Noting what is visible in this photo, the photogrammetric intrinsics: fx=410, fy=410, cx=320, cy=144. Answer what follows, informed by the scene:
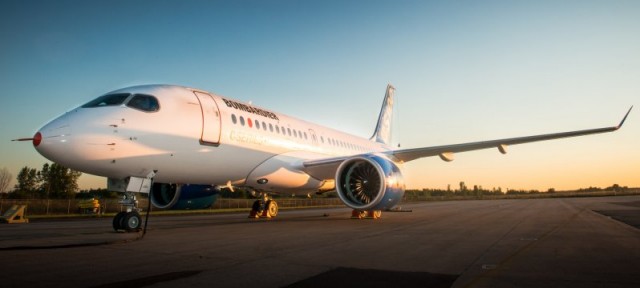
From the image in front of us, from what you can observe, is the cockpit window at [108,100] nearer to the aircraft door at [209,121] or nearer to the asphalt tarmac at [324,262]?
the aircraft door at [209,121]

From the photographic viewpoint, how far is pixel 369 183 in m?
13.2

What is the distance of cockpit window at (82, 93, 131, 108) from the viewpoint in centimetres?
938

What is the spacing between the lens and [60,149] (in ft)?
27.2

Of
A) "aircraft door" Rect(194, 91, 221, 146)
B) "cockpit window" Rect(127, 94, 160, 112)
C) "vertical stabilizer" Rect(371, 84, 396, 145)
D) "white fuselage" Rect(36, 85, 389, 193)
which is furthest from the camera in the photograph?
"vertical stabilizer" Rect(371, 84, 396, 145)

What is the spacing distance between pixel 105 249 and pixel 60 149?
2805 millimetres

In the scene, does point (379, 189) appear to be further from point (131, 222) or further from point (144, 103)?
point (144, 103)

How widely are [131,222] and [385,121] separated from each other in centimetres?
1949

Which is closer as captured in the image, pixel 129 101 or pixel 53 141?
pixel 53 141

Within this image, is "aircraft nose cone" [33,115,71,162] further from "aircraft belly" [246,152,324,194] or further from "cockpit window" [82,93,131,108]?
"aircraft belly" [246,152,324,194]

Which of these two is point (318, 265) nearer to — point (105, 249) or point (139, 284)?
point (139, 284)

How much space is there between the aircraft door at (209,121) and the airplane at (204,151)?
31mm

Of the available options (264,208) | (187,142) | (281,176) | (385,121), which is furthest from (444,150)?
(385,121)

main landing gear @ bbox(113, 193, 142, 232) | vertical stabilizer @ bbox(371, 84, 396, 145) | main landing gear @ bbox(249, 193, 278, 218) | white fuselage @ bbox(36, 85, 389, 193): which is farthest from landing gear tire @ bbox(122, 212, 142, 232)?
vertical stabilizer @ bbox(371, 84, 396, 145)

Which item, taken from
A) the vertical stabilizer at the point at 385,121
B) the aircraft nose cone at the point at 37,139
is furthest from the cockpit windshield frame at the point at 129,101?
the vertical stabilizer at the point at 385,121
